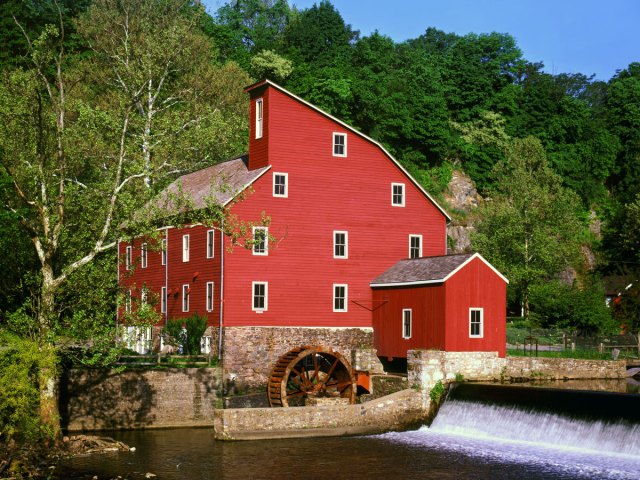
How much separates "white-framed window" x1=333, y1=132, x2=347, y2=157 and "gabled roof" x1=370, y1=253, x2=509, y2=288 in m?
5.94

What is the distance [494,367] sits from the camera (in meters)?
39.9

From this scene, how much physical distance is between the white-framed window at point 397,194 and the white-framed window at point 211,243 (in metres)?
9.07

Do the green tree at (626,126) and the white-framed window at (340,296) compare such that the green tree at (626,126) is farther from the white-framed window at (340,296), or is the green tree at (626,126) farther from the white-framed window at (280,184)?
the white-framed window at (280,184)

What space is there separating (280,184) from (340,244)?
4.12m

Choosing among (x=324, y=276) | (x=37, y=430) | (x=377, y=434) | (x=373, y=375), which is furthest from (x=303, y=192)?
(x=37, y=430)

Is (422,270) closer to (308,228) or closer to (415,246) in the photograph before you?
(415,246)

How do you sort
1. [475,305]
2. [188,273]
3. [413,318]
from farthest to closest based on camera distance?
[188,273] < [413,318] < [475,305]

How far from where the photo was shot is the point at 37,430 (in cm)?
2911

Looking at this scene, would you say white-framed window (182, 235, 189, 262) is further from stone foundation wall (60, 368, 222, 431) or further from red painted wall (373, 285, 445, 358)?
red painted wall (373, 285, 445, 358)

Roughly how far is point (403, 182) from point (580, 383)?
12.6 meters

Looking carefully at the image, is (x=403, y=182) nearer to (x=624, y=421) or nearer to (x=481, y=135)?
(x=624, y=421)

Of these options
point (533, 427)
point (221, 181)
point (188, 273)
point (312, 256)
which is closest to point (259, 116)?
point (221, 181)

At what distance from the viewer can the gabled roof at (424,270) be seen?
3972cm

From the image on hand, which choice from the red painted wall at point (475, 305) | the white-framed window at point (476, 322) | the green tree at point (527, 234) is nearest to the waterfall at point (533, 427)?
the red painted wall at point (475, 305)
